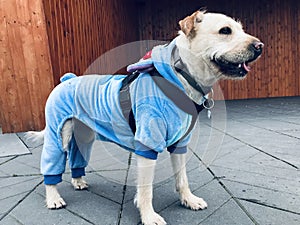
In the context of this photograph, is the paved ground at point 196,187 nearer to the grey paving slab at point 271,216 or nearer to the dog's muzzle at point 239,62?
the grey paving slab at point 271,216

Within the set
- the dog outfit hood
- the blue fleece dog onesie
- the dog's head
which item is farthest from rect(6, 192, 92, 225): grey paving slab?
the dog's head

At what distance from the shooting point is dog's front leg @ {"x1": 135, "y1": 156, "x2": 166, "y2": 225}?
1972mm

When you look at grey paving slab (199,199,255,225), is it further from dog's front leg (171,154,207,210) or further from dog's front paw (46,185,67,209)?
dog's front paw (46,185,67,209)

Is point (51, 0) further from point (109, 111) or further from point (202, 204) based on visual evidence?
point (202, 204)

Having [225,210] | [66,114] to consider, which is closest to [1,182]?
[66,114]

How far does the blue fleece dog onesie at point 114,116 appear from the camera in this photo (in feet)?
6.16

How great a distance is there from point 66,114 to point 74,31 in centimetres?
310

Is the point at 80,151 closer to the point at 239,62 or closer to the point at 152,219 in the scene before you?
the point at 152,219

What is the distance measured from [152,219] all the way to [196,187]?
0.66 metres

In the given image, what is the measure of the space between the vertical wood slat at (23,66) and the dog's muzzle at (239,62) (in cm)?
334

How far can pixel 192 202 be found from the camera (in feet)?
7.25

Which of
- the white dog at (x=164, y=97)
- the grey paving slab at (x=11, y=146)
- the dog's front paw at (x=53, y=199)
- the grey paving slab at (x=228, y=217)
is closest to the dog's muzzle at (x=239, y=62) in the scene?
the white dog at (x=164, y=97)

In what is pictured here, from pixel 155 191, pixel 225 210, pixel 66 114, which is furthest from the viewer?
pixel 155 191

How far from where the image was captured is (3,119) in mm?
4879
